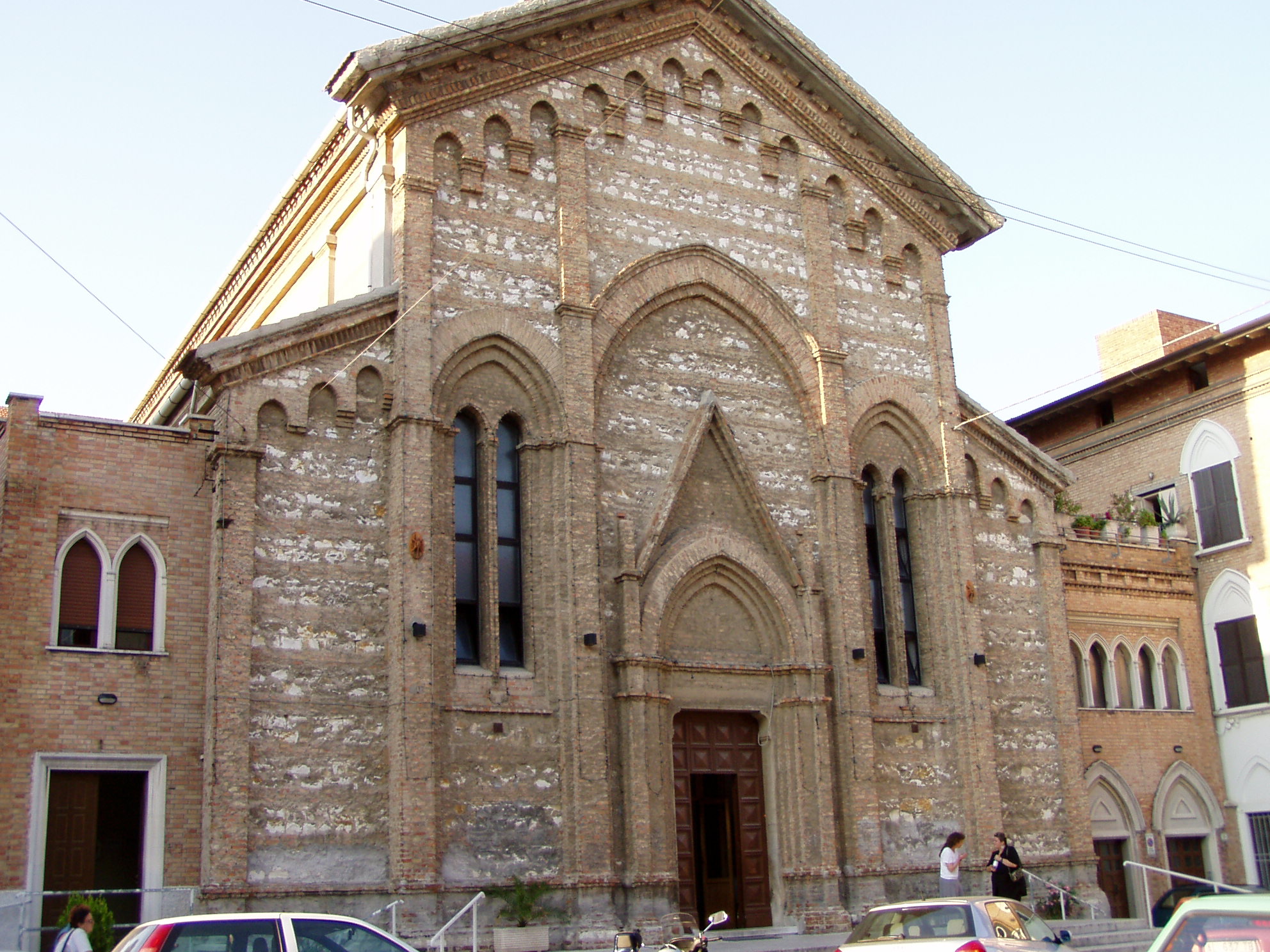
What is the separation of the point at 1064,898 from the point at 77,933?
15.5 metres

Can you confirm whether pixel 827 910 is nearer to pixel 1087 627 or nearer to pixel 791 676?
pixel 791 676

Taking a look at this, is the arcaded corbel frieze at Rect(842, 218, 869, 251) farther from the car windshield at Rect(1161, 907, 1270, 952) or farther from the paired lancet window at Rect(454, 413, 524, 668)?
the car windshield at Rect(1161, 907, 1270, 952)

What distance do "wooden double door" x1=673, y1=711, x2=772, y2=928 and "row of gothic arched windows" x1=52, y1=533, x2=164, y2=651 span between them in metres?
7.57

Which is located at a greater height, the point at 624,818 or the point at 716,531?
the point at 716,531

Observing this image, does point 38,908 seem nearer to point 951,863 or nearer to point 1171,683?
point 951,863

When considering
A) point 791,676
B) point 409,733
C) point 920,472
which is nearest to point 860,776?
point 791,676

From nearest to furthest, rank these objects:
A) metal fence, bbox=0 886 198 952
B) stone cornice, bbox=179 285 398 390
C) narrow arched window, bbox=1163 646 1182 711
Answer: metal fence, bbox=0 886 198 952, stone cornice, bbox=179 285 398 390, narrow arched window, bbox=1163 646 1182 711

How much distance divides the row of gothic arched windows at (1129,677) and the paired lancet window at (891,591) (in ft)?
13.8

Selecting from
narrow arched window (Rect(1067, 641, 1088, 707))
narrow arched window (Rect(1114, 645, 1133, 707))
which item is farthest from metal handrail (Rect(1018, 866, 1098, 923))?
narrow arched window (Rect(1114, 645, 1133, 707))

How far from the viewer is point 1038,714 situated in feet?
75.7

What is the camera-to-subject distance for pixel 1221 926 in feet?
24.2

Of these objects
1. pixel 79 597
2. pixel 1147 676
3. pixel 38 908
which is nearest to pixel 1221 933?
pixel 38 908

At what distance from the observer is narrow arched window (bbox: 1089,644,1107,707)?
25844 mm

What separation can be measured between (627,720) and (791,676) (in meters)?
2.98
